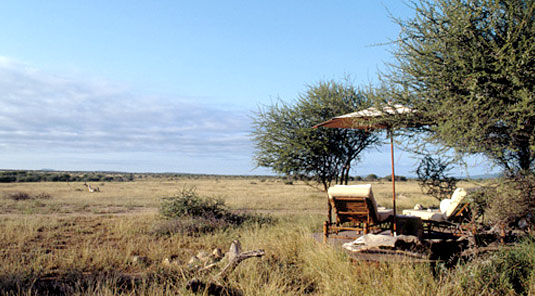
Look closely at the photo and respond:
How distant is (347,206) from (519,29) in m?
4.02

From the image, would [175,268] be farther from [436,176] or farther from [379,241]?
[436,176]

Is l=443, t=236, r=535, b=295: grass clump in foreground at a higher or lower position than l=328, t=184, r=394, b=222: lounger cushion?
lower

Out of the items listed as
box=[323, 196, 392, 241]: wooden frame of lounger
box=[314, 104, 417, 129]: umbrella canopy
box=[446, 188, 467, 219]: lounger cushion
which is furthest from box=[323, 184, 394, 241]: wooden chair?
box=[446, 188, 467, 219]: lounger cushion

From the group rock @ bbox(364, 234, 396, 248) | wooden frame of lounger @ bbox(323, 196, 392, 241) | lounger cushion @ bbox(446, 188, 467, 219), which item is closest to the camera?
rock @ bbox(364, 234, 396, 248)

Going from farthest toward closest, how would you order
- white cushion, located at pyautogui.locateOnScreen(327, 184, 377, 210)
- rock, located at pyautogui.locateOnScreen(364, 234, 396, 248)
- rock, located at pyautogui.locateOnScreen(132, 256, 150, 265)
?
white cushion, located at pyautogui.locateOnScreen(327, 184, 377, 210) → rock, located at pyautogui.locateOnScreen(132, 256, 150, 265) → rock, located at pyautogui.locateOnScreen(364, 234, 396, 248)

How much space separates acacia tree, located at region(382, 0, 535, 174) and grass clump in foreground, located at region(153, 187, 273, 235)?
226 inches

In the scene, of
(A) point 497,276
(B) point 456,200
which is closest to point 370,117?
(B) point 456,200

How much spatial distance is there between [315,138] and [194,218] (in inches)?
204

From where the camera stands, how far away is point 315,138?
14477 mm

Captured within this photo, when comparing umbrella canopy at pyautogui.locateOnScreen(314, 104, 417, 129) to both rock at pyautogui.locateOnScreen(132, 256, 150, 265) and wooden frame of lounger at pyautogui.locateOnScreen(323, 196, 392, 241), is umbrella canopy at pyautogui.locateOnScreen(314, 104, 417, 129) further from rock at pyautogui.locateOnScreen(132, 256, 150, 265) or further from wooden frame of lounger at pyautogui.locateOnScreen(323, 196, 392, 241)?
rock at pyautogui.locateOnScreen(132, 256, 150, 265)

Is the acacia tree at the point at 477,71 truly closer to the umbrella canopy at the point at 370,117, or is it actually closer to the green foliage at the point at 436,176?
the umbrella canopy at the point at 370,117

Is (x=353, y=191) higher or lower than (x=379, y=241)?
higher

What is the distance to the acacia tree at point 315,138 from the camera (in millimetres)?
14461

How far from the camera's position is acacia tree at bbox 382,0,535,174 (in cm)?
613
